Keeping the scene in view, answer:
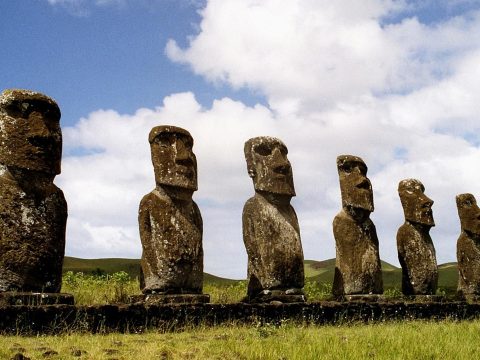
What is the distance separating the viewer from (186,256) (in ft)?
34.7

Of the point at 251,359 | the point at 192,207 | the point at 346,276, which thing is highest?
the point at 192,207

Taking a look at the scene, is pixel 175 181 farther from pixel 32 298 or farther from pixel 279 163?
pixel 32 298

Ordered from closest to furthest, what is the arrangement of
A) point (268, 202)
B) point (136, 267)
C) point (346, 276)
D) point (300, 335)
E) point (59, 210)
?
point (300, 335) < point (59, 210) < point (268, 202) < point (346, 276) < point (136, 267)

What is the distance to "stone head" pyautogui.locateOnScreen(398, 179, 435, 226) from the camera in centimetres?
1564

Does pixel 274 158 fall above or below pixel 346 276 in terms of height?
above

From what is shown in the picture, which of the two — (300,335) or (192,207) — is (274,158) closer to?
(192,207)

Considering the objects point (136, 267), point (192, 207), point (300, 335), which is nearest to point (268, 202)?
point (192, 207)

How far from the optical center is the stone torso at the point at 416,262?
15.2 metres

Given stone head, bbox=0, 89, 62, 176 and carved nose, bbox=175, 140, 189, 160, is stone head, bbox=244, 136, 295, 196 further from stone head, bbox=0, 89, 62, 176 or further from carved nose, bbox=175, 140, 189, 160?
stone head, bbox=0, 89, 62, 176

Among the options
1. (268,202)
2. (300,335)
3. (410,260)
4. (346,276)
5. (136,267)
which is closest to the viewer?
(300,335)

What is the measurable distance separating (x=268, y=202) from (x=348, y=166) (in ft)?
8.93

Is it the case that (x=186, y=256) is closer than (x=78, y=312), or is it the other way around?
(x=78, y=312)

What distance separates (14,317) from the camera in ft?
26.4

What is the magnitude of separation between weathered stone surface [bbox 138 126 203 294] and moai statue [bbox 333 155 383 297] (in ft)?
12.4
